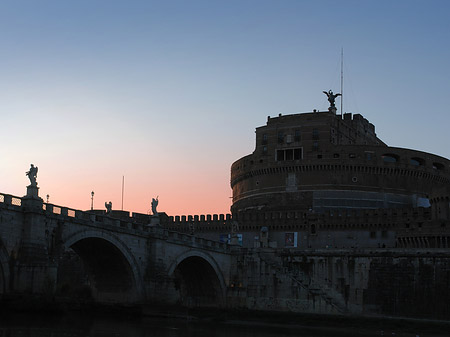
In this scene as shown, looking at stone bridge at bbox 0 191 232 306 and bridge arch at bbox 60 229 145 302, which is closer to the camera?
stone bridge at bbox 0 191 232 306

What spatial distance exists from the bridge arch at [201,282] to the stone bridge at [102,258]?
9 centimetres

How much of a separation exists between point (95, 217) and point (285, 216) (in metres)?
35.9

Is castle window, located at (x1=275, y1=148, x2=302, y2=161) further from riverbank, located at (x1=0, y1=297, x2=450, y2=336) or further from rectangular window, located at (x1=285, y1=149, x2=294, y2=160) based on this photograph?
riverbank, located at (x1=0, y1=297, x2=450, y2=336)

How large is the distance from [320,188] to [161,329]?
44.6 meters

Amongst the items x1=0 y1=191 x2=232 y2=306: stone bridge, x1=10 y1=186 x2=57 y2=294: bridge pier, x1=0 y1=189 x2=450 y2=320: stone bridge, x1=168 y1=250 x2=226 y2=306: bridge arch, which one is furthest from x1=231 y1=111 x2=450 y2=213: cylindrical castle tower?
x1=10 y1=186 x2=57 y2=294: bridge pier

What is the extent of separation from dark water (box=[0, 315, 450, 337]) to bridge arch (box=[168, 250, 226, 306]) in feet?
26.2

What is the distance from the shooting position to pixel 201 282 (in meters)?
61.8

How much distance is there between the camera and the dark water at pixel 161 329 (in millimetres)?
36219

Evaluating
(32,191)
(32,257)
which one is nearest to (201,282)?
(32,257)

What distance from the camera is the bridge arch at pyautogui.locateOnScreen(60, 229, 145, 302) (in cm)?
4743

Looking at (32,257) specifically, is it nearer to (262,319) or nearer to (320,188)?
(262,319)

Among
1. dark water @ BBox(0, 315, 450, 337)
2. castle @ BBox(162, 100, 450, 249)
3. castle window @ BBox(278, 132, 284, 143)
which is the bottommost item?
dark water @ BBox(0, 315, 450, 337)

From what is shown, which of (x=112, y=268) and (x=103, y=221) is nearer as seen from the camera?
(x=103, y=221)

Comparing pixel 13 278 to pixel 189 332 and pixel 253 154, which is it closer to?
pixel 189 332
